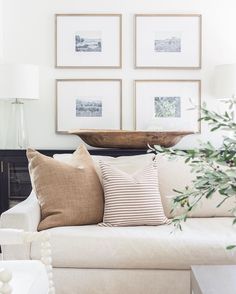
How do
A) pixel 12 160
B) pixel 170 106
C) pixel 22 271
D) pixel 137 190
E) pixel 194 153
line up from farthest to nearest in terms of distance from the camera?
pixel 170 106, pixel 12 160, pixel 137 190, pixel 22 271, pixel 194 153

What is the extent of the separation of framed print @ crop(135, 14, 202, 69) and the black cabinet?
785mm

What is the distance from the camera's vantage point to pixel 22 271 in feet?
6.46

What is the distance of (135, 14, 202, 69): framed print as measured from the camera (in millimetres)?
3797

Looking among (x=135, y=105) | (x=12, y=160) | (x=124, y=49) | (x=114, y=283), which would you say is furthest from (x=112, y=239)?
(x=124, y=49)

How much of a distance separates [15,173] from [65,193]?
35.0 inches

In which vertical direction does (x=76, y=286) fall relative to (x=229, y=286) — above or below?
below

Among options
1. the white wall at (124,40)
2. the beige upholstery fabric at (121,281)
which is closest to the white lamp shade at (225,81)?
the white wall at (124,40)

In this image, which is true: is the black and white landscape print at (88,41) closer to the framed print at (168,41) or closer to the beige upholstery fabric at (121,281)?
the framed print at (168,41)

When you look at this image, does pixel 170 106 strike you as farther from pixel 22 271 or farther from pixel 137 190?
pixel 22 271

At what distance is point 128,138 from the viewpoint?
3432 millimetres

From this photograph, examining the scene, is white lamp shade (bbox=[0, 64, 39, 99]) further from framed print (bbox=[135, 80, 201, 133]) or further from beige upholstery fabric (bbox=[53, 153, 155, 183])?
framed print (bbox=[135, 80, 201, 133])

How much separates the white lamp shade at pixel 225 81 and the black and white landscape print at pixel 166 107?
345mm

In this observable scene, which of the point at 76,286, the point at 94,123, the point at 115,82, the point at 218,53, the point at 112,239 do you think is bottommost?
the point at 76,286

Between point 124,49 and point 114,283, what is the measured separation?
6.58 ft
